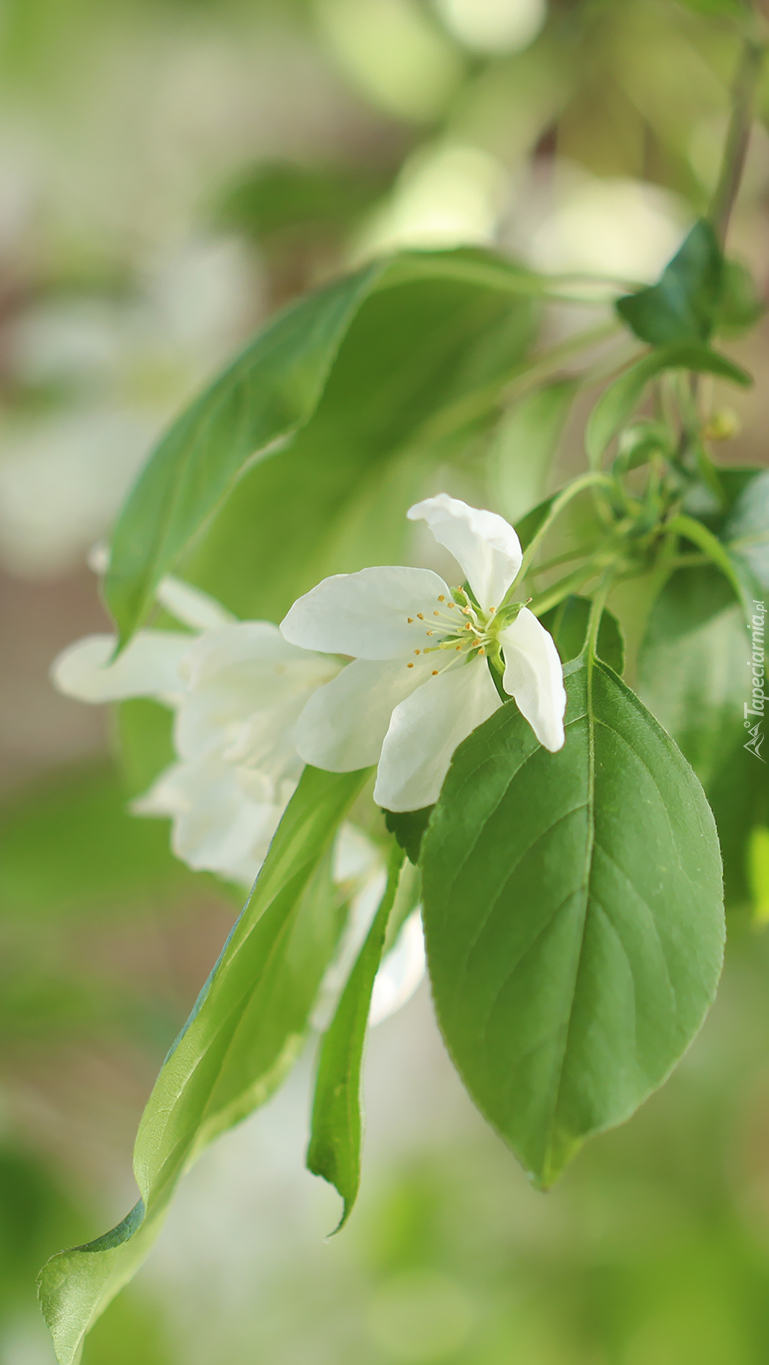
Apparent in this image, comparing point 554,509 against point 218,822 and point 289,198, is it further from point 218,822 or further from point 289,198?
point 289,198

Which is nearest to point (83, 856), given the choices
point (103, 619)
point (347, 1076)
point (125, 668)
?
point (103, 619)

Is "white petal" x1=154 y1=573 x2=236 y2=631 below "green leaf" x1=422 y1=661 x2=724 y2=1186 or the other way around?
the other way around

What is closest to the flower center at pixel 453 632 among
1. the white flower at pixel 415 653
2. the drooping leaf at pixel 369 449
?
the white flower at pixel 415 653

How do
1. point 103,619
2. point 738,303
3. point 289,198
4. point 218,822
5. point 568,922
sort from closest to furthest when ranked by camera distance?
1. point 568,922
2. point 218,822
3. point 738,303
4. point 289,198
5. point 103,619

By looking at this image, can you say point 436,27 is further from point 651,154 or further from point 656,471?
point 656,471

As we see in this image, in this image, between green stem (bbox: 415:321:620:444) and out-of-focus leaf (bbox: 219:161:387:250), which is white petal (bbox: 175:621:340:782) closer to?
green stem (bbox: 415:321:620:444)

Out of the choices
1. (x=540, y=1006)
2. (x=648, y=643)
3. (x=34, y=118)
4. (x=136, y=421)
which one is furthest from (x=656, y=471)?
(x=34, y=118)

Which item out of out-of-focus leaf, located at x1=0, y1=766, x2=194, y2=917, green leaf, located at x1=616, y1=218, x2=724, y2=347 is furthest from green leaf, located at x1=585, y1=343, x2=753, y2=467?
out-of-focus leaf, located at x1=0, y1=766, x2=194, y2=917
